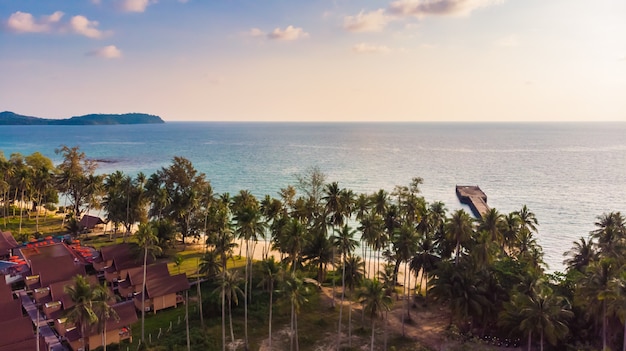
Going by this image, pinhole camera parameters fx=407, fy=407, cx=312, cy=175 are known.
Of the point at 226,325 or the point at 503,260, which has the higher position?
the point at 503,260

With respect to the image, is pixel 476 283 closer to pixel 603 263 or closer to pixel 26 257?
pixel 603 263

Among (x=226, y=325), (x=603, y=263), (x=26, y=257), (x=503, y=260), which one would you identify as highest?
(x=603, y=263)

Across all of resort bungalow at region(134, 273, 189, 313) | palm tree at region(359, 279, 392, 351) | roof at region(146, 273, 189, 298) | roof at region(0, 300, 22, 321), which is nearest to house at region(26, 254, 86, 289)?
roof at region(0, 300, 22, 321)

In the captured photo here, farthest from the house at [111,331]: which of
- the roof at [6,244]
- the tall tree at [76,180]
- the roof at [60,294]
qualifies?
the tall tree at [76,180]

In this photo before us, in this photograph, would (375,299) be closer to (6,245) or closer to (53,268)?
(53,268)

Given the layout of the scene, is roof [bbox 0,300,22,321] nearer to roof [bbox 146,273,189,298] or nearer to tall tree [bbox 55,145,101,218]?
roof [bbox 146,273,189,298]

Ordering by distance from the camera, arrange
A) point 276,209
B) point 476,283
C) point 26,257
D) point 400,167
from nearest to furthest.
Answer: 1. point 476,283
2. point 26,257
3. point 276,209
4. point 400,167

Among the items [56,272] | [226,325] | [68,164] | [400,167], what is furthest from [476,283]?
[400,167]

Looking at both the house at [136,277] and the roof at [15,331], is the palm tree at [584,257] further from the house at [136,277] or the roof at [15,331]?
the roof at [15,331]
